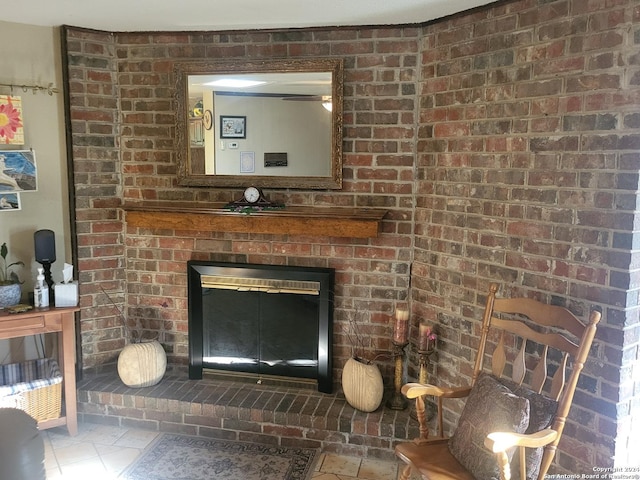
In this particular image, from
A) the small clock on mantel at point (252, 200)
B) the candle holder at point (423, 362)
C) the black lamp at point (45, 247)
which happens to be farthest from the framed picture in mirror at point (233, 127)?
the candle holder at point (423, 362)

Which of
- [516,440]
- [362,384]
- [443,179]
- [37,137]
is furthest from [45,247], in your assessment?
[516,440]

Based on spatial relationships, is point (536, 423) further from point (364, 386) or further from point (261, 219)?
point (261, 219)

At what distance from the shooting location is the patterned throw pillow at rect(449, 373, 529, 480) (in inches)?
72.8

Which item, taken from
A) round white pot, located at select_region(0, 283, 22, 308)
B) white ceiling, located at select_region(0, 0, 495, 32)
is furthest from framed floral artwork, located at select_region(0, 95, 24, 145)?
round white pot, located at select_region(0, 283, 22, 308)

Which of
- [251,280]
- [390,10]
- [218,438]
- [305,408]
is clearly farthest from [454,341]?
[390,10]

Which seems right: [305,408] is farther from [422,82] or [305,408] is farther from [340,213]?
[422,82]

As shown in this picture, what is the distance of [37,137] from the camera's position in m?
3.05

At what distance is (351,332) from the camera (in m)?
3.10

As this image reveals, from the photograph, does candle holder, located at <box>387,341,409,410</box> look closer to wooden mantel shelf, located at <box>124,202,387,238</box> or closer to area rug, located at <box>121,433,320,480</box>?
area rug, located at <box>121,433,320,480</box>

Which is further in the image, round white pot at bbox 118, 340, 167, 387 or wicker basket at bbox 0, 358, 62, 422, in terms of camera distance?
round white pot at bbox 118, 340, 167, 387

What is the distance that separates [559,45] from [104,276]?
110 inches

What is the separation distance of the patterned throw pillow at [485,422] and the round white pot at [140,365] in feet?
6.08

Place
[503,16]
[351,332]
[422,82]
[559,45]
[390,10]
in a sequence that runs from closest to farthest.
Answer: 1. [559,45]
2. [503,16]
3. [390,10]
4. [422,82]
5. [351,332]

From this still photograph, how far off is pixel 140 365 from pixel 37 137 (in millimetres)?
1479
